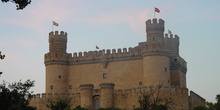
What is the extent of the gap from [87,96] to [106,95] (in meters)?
2.46

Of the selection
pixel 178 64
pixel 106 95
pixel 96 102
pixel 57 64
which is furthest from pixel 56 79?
pixel 178 64

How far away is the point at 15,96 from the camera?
42.5 meters

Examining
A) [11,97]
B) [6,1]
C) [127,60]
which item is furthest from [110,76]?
[6,1]

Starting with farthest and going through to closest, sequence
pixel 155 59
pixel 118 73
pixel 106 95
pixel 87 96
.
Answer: pixel 118 73
pixel 155 59
pixel 87 96
pixel 106 95

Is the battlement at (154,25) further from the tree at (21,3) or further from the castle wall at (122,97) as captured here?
the tree at (21,3)

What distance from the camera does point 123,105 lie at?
5597 centimetres

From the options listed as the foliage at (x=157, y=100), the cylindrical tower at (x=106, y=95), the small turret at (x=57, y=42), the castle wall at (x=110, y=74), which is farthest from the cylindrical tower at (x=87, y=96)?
the small turret at (x=57, y=42)

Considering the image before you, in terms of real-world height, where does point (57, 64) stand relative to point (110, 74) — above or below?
above

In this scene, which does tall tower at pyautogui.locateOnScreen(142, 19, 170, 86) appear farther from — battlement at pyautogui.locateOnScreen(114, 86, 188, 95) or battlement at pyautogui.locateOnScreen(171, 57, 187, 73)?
battlement at pyautogui.locateOnScreen(171, 57, 187, 73)

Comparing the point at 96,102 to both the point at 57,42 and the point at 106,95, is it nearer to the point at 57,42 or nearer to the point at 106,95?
the point at 106,95

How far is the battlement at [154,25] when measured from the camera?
198ft

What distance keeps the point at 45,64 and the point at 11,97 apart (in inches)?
935

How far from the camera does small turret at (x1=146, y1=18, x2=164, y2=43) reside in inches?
2379

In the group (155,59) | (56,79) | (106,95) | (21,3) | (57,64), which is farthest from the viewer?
(57,64)
